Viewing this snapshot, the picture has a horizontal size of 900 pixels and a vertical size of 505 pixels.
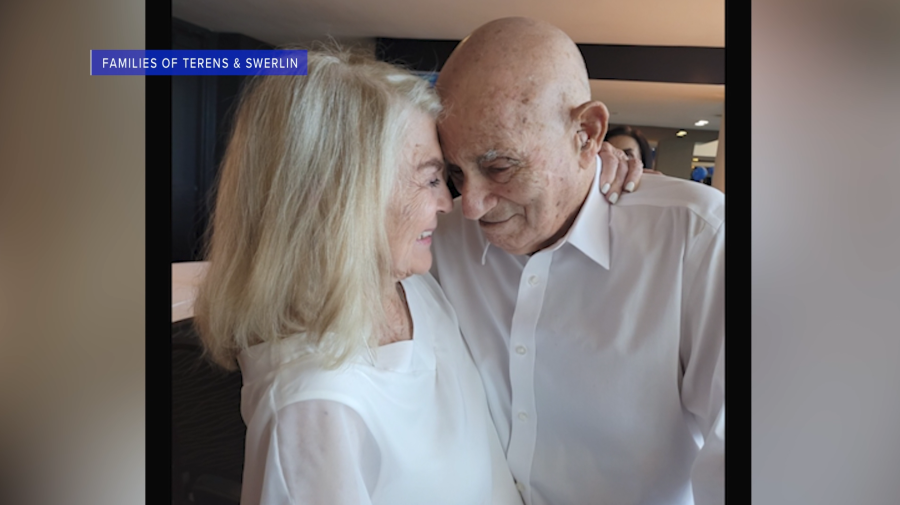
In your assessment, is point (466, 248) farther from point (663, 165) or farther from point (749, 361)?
point (749, 361)

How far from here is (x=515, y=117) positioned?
93 cm

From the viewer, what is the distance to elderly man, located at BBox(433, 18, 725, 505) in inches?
36.2

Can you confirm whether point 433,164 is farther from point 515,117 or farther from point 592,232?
point 592,232

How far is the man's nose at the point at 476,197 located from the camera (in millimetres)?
979

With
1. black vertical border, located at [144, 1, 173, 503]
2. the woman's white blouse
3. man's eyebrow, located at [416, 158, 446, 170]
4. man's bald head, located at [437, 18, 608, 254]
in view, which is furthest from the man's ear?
black vertical border, located at [144, 1, 173, 503]

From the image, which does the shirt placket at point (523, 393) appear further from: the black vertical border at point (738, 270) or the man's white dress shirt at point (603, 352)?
the black vertical border at point (738, 270)

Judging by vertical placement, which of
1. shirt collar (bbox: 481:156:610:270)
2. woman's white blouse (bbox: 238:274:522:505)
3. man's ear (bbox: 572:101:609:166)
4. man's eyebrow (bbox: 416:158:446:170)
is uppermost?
man's ear (bbox: 572:101:609:166)

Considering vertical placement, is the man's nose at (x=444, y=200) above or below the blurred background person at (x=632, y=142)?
below

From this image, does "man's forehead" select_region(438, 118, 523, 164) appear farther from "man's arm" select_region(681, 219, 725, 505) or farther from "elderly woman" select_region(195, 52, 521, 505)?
"man's arm" select_region(681, 219, 725, 505)

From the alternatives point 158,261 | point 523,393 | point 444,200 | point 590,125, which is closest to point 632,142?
point 590,125

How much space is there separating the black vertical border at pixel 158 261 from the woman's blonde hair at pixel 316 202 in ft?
0.55

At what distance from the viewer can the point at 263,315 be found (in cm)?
90

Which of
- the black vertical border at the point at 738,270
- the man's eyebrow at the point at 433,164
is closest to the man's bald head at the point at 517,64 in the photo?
the man's eyebrow at the point at 433,164

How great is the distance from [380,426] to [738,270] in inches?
21.8
